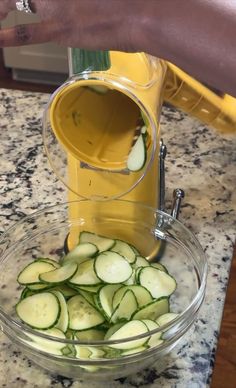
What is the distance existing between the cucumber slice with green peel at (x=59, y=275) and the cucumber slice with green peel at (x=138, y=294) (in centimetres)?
6

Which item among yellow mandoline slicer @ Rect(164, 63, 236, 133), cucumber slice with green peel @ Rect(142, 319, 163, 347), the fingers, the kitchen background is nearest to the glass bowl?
cucumber slice with green peel @ Rect(142, 319, 163, 347)

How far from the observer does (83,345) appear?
0.60m

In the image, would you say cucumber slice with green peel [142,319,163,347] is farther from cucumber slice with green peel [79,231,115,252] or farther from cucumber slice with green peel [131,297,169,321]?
cucumber slice with green peel [79,231,115,252]

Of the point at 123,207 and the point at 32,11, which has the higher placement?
the point at 32,11

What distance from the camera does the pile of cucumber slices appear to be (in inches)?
25.2

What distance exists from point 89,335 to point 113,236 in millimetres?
173

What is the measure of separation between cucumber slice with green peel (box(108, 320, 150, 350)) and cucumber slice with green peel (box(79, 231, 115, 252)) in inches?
5.2

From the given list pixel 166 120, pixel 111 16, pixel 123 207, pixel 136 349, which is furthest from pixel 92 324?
pixel 166 120

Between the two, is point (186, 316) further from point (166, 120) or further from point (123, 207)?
point (166, 120)

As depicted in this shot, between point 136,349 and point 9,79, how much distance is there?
90.7 inches

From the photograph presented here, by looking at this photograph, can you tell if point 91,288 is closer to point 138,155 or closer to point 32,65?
point 138,155

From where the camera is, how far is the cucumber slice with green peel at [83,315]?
0.67 meters

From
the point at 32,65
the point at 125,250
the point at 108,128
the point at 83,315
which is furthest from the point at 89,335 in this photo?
the point at 32,65

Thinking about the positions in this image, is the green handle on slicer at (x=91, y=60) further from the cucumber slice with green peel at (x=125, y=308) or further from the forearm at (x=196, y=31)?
the cucumber slice with green peel at (x=125, y=308)
